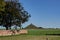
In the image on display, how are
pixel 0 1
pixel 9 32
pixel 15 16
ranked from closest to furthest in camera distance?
pixel 0 1 → pixel 9 32 → pixel 15 16

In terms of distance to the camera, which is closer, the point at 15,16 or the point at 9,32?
the point at 9,32

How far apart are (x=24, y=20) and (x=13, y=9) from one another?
710cm

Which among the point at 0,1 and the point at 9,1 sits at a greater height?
the point at 9,1

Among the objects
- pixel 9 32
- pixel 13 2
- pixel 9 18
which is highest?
pixel 13 2

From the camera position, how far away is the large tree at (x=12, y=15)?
7347 centimetres

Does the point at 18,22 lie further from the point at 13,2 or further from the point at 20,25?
the point at 13,2

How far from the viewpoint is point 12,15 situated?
74625 mm

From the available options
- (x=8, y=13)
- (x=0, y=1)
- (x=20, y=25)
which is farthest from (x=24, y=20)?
(x=0, y=1)

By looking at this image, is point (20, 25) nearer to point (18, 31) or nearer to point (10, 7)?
point (18, 31)

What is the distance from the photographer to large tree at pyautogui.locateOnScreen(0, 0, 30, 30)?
7347 cm

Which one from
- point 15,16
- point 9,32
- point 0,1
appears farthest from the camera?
point 15,16

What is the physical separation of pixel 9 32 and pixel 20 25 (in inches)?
333

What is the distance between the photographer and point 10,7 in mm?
73500

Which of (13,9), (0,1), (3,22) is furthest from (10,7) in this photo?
(0,1)
